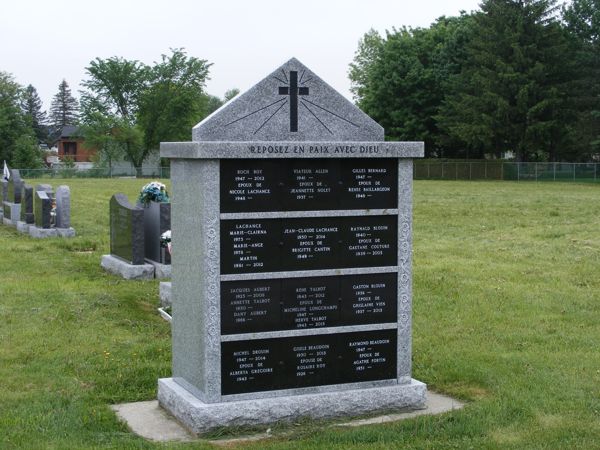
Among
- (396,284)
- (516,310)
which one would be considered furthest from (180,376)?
(516,310)

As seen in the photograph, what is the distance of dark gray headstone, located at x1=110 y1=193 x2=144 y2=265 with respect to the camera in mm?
13602

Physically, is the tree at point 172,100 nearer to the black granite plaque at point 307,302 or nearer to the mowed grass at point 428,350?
the mowed grass at point 428,350

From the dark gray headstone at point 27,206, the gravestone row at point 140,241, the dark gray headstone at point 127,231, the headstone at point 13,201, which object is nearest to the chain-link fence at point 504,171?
the headstone at point 13,201

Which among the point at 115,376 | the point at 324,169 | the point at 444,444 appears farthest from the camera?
the point at 115,376

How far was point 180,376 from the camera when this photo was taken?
22.2ft

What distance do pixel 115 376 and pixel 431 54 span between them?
2477 inches

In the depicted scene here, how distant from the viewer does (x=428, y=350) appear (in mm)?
8703

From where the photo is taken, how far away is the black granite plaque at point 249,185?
617 centimetres

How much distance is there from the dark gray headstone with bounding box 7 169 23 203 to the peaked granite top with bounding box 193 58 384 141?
18.1 metres

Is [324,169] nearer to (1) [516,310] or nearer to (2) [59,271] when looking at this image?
(1) [516,310]

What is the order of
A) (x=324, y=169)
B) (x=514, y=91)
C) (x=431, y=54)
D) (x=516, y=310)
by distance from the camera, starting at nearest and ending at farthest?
(x=324, y=169), (x=516, y=310), (x=514, y=91), (x=431, y=54)

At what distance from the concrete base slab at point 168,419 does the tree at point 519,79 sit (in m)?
53.1

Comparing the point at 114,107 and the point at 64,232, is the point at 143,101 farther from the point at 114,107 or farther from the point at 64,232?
the point at 64,232

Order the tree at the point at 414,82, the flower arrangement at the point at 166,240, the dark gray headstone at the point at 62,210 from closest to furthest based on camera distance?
the flower arrangement at the point at 166,240
the dark gray headstone at the point at 62,210
the tree at the point at 414,82
